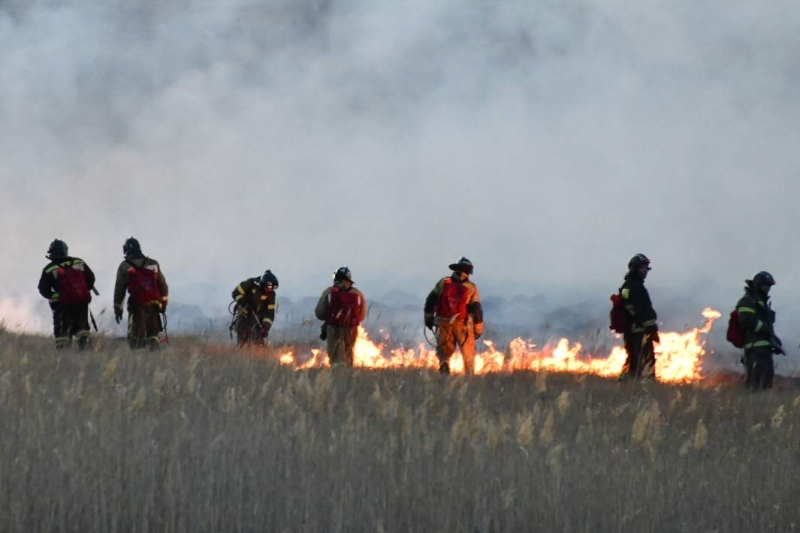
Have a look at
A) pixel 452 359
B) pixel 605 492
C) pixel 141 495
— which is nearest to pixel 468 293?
pixel 452 359

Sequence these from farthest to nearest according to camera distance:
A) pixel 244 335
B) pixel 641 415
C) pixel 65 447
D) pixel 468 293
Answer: pixel 244 335, pixel 468 293, pixel 641 415, pixel 65 447

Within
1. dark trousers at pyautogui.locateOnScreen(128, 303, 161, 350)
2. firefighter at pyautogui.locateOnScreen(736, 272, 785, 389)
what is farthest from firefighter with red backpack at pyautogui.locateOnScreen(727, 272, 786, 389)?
dark trousers at pyautogui.locateOnScreen(128, 303, 161, 350)

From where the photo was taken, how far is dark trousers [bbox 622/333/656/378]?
16275 millimetres

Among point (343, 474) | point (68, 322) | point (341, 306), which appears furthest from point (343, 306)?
point (343, 474)

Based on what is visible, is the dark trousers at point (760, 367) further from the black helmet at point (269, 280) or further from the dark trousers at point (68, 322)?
the dark trousers at point (68, 322)

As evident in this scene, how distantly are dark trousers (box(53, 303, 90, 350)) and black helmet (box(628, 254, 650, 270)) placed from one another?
7.63m

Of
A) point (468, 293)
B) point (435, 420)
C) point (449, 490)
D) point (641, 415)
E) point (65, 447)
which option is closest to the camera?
point (449, 490)

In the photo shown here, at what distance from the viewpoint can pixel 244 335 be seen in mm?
19984

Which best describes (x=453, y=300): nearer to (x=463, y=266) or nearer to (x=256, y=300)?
(x=463, y=266)

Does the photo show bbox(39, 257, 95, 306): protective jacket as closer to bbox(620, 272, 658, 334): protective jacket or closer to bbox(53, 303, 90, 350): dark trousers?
bbox(53, 303, 90, 350): dark trousers

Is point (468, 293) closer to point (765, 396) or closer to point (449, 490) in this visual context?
point (765, 396)

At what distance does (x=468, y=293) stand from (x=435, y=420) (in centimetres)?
547

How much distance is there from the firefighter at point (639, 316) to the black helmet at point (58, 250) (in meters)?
7.65

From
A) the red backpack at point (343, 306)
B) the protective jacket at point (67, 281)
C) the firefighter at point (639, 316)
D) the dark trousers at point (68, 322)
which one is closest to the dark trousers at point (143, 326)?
the dark trousers at point (68, 322)
